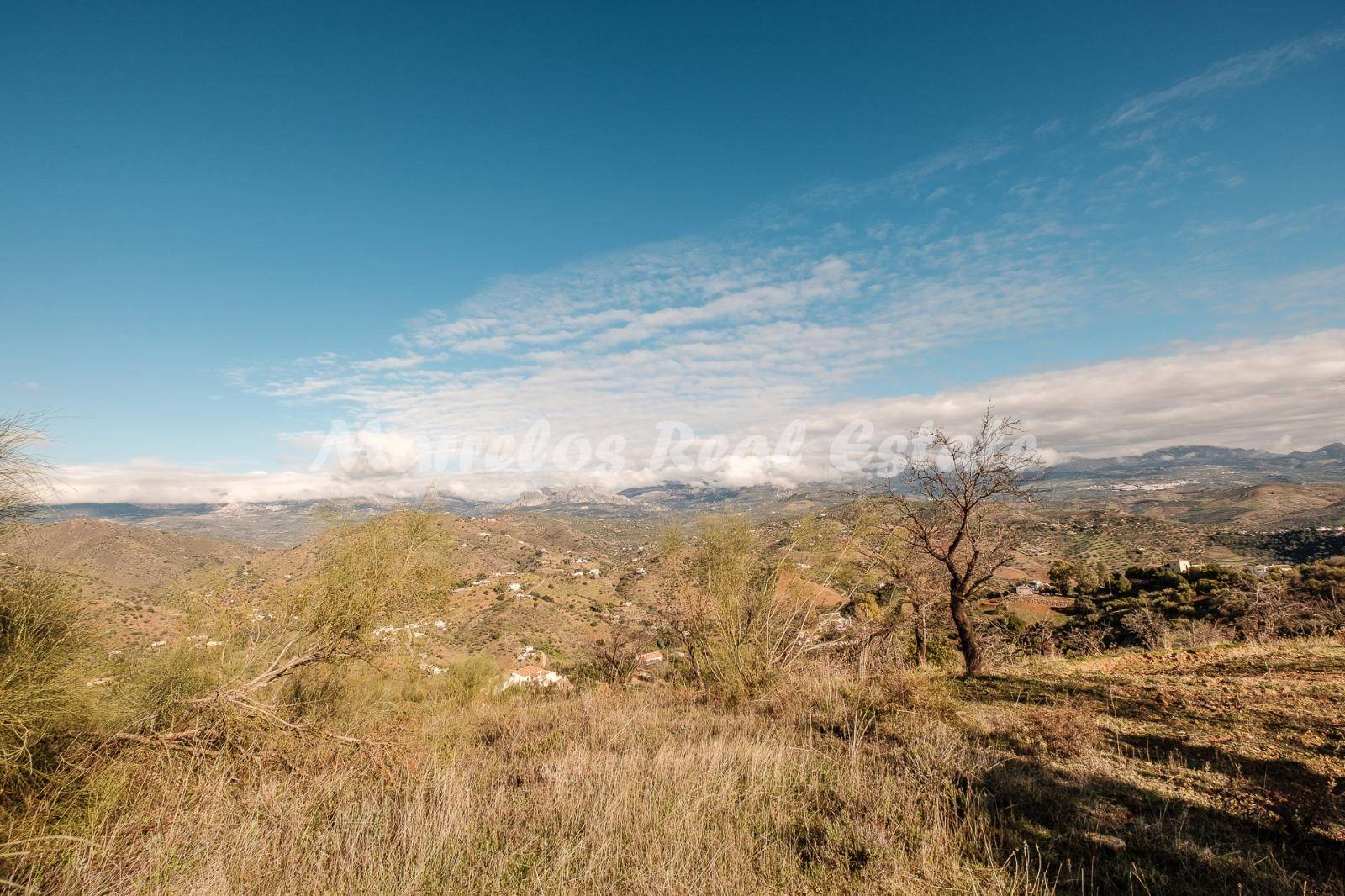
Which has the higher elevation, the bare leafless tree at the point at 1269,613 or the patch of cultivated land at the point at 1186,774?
the patch of cultivated land at the point at 1186,774

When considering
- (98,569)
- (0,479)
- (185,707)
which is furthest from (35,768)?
(0,479)

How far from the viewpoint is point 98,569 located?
6.48 metres

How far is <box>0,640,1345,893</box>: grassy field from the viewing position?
13.0 ft

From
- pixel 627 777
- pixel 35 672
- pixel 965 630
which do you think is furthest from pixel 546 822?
pixel 965 630

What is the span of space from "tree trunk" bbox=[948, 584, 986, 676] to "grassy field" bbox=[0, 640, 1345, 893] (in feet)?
12.5

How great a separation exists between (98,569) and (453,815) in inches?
236

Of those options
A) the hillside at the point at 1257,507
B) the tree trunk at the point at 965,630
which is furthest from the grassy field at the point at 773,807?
the hillside at the point at 1257,507

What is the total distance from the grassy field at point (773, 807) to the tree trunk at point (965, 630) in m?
3.80

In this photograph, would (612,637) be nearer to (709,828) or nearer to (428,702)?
(428,702)

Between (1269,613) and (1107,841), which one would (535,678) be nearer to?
(1107,841)

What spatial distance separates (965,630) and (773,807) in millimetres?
10054

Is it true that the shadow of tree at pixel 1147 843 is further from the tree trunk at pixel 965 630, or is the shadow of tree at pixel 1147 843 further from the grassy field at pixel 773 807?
the tree trunk at pixel 965 630

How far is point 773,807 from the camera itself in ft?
16.5

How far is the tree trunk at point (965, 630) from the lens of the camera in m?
12.5
